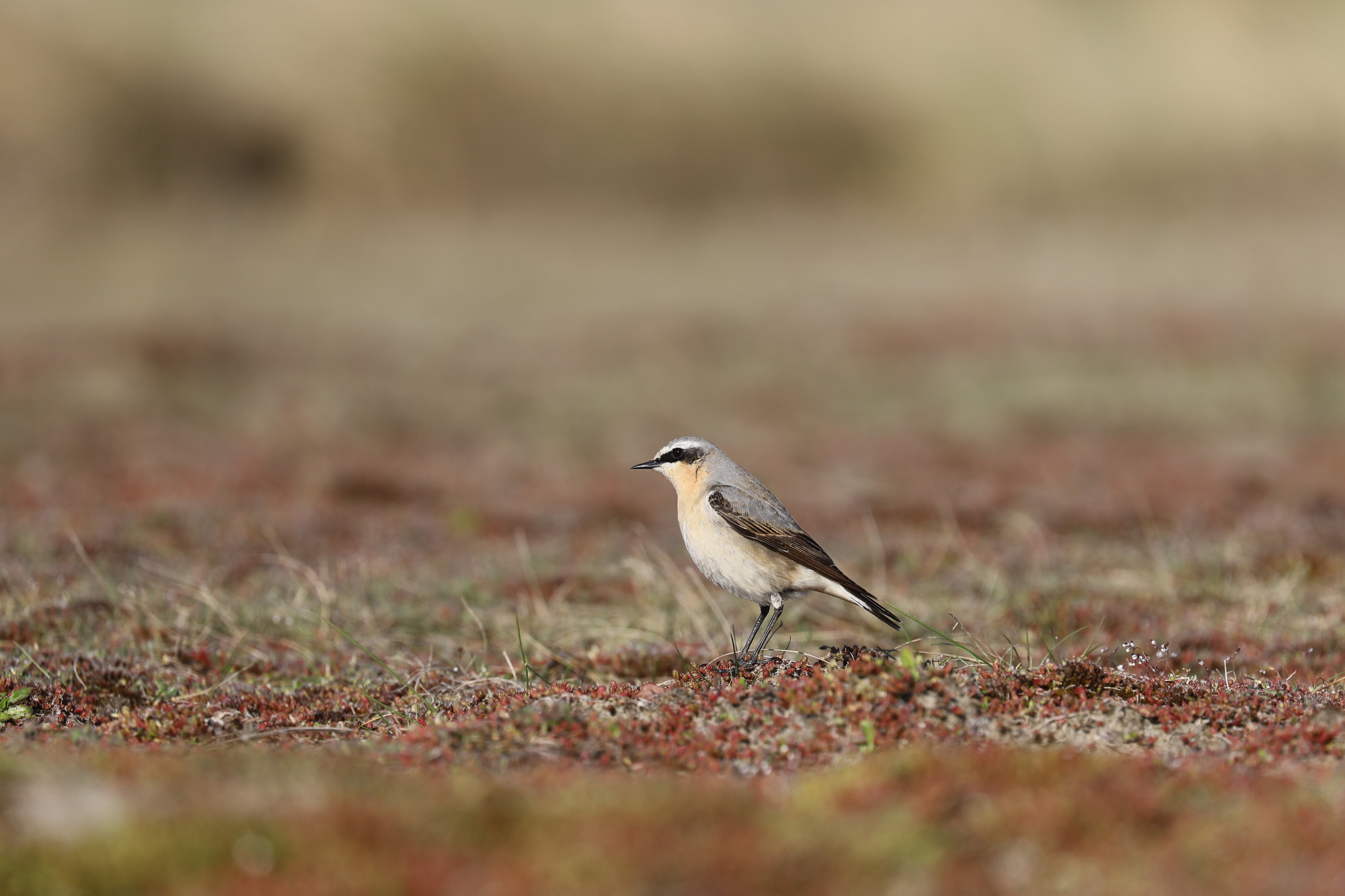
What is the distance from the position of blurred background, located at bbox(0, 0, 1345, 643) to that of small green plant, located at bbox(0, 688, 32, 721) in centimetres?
392

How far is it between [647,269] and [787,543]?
56964 mm

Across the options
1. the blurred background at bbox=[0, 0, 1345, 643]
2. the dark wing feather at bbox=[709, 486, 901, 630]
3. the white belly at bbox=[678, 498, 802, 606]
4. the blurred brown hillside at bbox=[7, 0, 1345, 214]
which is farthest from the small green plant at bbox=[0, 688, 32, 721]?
the blurred brown hillside at bbox=[7, 0, 1345, 214]

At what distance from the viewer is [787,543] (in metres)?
7.56

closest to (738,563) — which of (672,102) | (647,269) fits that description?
(647,269)

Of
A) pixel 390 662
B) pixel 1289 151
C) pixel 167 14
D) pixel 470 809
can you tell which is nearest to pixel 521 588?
pixel 390 662

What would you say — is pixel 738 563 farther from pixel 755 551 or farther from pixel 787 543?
pixel 787 543

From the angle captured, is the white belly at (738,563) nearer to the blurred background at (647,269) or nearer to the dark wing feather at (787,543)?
the dark wing feather at (787,543)

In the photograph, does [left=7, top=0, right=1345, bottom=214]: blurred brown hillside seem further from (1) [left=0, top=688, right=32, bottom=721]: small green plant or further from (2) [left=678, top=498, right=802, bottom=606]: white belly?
(2) [left=678, top=498, right=802, bottom=606]: white belly

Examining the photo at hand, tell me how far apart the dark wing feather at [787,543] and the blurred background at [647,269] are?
4.52 m

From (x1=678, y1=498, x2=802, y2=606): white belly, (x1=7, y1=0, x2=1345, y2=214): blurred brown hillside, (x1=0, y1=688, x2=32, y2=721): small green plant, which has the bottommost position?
(x1=0, y1=688, x2=32, y2=721): small green plant

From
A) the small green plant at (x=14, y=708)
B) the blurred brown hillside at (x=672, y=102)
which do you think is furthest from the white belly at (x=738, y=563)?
the blurred brown hillside at (x=672, y=102)

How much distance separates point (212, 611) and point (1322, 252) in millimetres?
59721

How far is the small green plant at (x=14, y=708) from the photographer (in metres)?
6.75

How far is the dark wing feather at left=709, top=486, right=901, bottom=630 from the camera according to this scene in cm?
742
